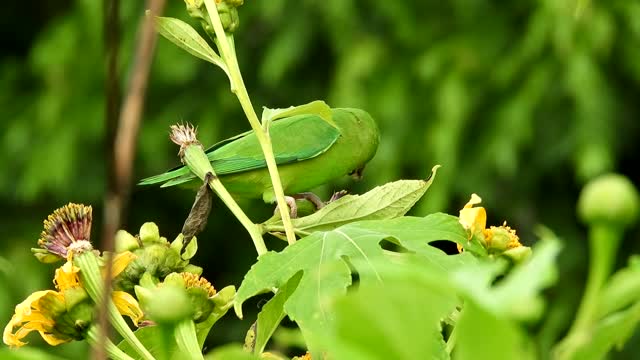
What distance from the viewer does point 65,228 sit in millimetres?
697

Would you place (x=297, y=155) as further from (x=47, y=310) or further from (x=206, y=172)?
(x=47, y=310)

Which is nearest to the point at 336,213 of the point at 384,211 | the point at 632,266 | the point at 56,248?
the point at 384,211

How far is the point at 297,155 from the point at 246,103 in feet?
1.67

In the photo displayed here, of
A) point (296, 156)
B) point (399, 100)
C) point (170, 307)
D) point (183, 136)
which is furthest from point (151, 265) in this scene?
point (399, 100)

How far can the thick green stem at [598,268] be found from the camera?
13.6 inches

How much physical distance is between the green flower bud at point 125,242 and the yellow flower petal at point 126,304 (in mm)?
57

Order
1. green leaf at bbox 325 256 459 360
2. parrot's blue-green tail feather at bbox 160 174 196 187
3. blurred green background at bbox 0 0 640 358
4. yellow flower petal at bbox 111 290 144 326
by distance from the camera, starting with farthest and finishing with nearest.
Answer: blurred green background at bbox 0 0 640 358 → parrot's blue-green tail feather at bbox 160 174 196 187 → yellow flower petal at bbox 111 290 144 326 → green leaf at bbox 325 256 459 360

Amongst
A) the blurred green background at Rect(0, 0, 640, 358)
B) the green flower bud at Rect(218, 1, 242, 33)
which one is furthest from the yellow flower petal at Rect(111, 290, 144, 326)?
the blurred green background at Rect(0, 0, 640, 358)

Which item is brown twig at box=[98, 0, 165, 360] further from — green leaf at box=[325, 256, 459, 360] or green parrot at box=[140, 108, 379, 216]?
green parrot at box=[140, 108, 379, 216]

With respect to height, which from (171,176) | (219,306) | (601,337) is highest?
(601,337)

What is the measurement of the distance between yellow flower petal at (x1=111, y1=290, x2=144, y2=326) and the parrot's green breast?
0.52m

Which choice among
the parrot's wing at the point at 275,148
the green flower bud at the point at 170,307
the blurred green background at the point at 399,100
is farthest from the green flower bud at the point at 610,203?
the blurred green background at the point at 399,100

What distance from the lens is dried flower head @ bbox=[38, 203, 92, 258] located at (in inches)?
27.2

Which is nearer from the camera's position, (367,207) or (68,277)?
(68,277)
